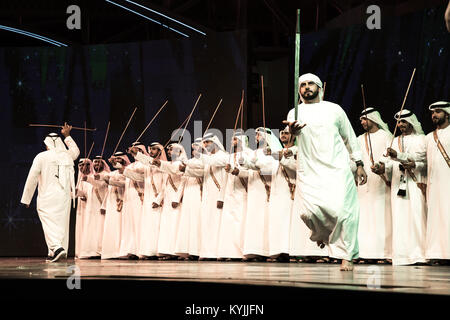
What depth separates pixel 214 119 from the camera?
1484 centimetres

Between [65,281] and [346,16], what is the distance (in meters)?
10.3

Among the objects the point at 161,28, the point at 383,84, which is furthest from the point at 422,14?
the point at 161,28

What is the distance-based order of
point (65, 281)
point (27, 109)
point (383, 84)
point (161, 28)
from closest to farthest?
point (65, 281)
point (383, 84)
point (27, 109)
point (161, 28)

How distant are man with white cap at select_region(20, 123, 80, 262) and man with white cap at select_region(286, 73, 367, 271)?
5141mm

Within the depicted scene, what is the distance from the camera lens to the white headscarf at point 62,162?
1178cm

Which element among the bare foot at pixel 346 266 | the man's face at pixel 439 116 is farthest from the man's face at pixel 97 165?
the bare foot at pixel 346 266

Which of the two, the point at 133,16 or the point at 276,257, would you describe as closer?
the point at 276,257

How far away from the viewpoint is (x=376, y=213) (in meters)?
10.5

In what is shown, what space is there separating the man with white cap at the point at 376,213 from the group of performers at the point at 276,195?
0.01 metres

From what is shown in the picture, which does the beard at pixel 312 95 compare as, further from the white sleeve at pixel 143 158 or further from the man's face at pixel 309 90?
the white sleeve at pixel 143 158

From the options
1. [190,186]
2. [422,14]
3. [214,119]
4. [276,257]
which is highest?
[422,14]

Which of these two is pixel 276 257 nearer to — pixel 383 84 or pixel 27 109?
pixel 383 84

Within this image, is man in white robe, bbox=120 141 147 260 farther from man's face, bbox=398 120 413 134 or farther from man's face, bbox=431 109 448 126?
man's face, bbox=431 109 448 126

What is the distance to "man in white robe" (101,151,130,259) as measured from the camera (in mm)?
13938
